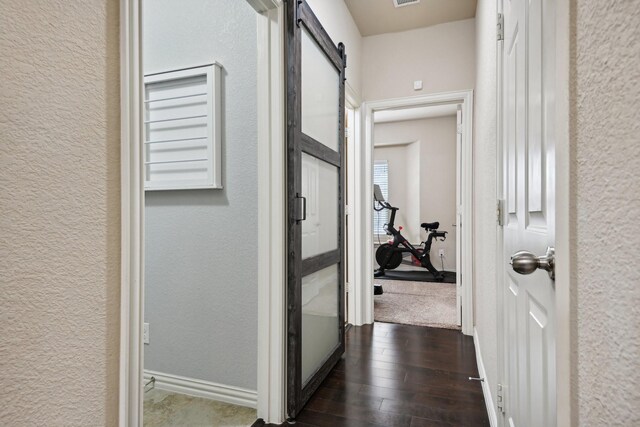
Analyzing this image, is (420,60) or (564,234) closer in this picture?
(564,234)

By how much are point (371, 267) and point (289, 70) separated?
2.23 meters

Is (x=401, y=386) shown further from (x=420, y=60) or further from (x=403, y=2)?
(x=403, y=2)

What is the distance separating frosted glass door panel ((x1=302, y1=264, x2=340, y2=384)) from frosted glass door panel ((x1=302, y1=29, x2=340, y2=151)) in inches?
35.3

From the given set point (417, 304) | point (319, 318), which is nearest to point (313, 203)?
point (319, 318)

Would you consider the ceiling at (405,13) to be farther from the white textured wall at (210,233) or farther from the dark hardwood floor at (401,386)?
the dark hardwood floor at (401,386)

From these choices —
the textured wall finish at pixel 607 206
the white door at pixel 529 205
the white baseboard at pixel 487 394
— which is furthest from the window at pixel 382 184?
the textured wall finish at pixel 607 206

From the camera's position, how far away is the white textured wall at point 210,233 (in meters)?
2.02

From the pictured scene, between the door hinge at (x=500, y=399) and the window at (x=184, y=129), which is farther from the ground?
the window at (x=184, y=129)

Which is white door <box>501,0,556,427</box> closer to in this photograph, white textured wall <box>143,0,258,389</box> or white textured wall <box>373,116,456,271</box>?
white textured wall <box>143,0,258,389</box>

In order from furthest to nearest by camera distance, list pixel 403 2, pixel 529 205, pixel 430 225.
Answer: pixel 430 225 → pixel 403 2 → pixel 529 205

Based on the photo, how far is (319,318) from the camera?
2340 mm

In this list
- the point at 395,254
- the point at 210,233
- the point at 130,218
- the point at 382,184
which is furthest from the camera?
the point at 382,184

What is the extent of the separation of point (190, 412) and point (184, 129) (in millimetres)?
1578

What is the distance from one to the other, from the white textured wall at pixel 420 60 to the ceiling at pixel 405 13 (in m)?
0.08
